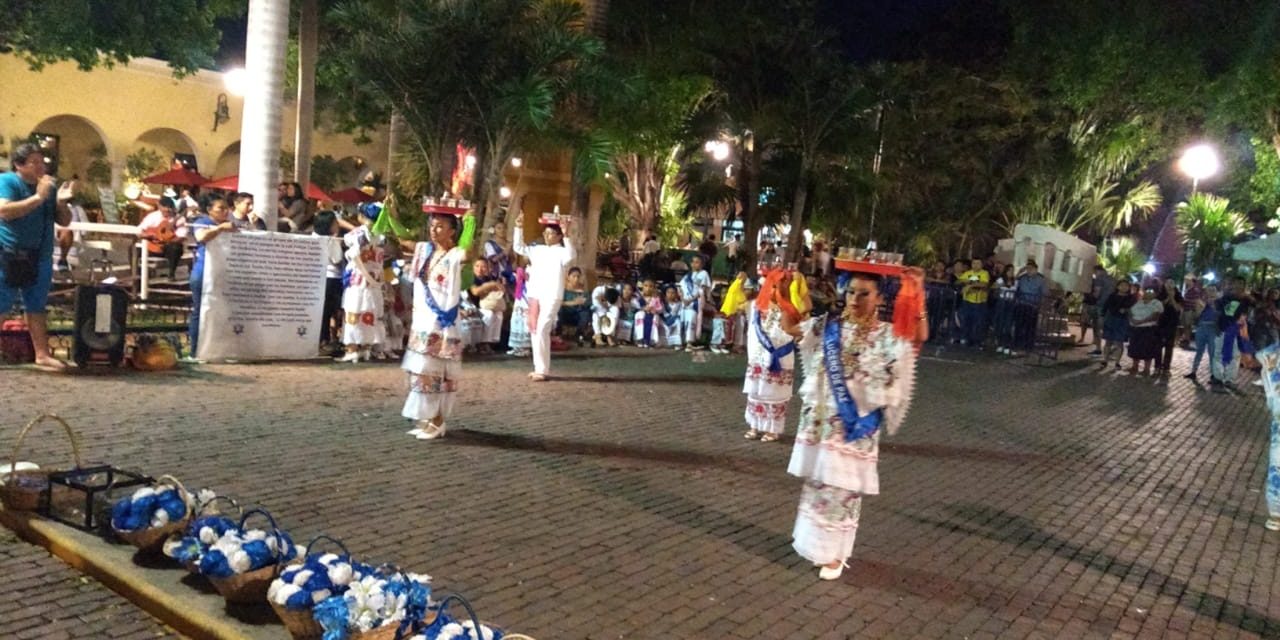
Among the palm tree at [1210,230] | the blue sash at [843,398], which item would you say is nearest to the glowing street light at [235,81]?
the blue sash at [843,398]

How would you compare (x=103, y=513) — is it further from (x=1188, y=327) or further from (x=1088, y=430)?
(x=1188, y=327)

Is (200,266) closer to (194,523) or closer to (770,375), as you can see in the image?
(770,375)

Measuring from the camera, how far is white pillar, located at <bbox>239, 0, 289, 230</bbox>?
12328mm

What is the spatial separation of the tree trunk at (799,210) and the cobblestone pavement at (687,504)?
9.76 metres

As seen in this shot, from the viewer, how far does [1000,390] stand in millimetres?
14164

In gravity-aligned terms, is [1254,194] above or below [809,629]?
above

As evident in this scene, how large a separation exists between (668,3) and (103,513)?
19.2 meters

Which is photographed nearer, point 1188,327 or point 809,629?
point 809,629

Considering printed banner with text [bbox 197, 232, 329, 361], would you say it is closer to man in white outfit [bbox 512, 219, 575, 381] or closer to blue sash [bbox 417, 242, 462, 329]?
man in white outfit [bbox 512, 219, 575, 381]

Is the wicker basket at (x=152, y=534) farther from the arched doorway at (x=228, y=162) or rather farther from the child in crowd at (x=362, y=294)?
the arched doorway at (x=228, y=162)

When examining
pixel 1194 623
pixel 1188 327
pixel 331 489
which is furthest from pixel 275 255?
pixel 1188 327

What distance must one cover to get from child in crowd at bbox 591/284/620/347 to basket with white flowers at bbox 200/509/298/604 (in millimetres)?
11458

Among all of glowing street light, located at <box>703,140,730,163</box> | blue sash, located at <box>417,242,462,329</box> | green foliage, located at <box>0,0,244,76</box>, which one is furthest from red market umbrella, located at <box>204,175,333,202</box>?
blue sash, located at <box>417,242,462,329</box>

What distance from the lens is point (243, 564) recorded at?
431cm
